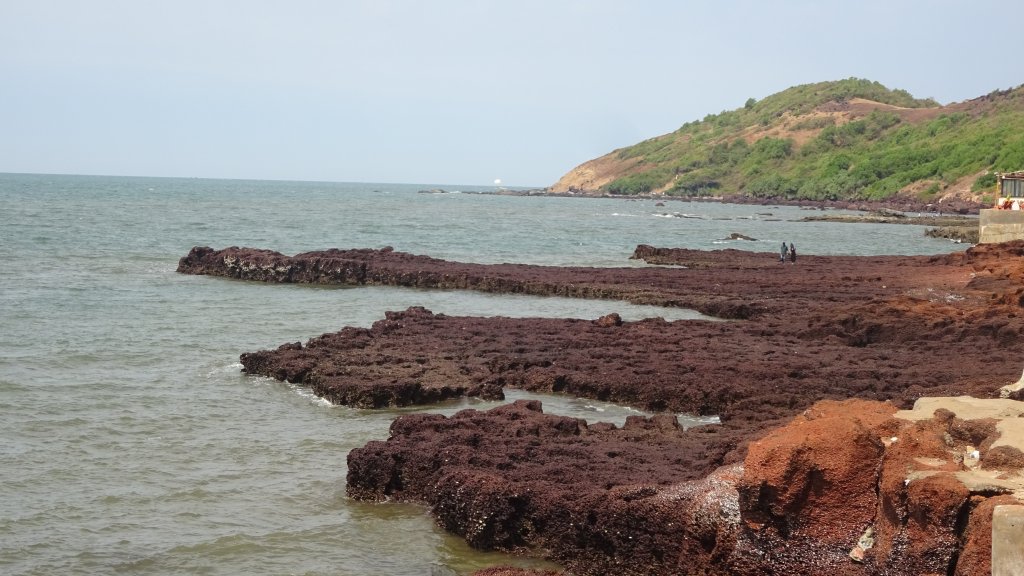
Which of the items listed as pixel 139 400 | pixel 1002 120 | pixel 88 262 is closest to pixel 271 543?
pixel 139 400

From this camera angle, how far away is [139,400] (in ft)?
59.3

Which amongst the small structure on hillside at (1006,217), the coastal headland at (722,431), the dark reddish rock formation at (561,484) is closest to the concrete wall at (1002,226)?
the small structure on hillside at (1006,217)

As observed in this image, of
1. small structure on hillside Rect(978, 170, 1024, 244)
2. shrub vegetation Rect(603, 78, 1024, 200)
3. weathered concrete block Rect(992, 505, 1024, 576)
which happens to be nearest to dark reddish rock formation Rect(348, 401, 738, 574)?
weathered concrete block Rect(992, 505, 1024, 576)

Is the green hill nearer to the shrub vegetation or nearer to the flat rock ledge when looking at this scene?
the shrub vegetation

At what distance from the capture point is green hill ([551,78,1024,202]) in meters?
111

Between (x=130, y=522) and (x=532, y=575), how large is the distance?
17.0 feet

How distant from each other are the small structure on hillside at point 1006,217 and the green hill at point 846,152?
48018 millimetres

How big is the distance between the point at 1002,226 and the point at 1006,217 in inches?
18.6

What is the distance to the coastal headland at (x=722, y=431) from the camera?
9.02 m

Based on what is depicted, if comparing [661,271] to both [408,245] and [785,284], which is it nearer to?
[785,284]

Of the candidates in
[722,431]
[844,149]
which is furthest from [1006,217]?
[844,149]

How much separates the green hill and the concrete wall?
172ft

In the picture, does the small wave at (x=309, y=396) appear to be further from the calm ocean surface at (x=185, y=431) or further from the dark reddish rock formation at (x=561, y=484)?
the dark reddish rock formation at (x=561, y=484)

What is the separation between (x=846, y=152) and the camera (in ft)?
470
